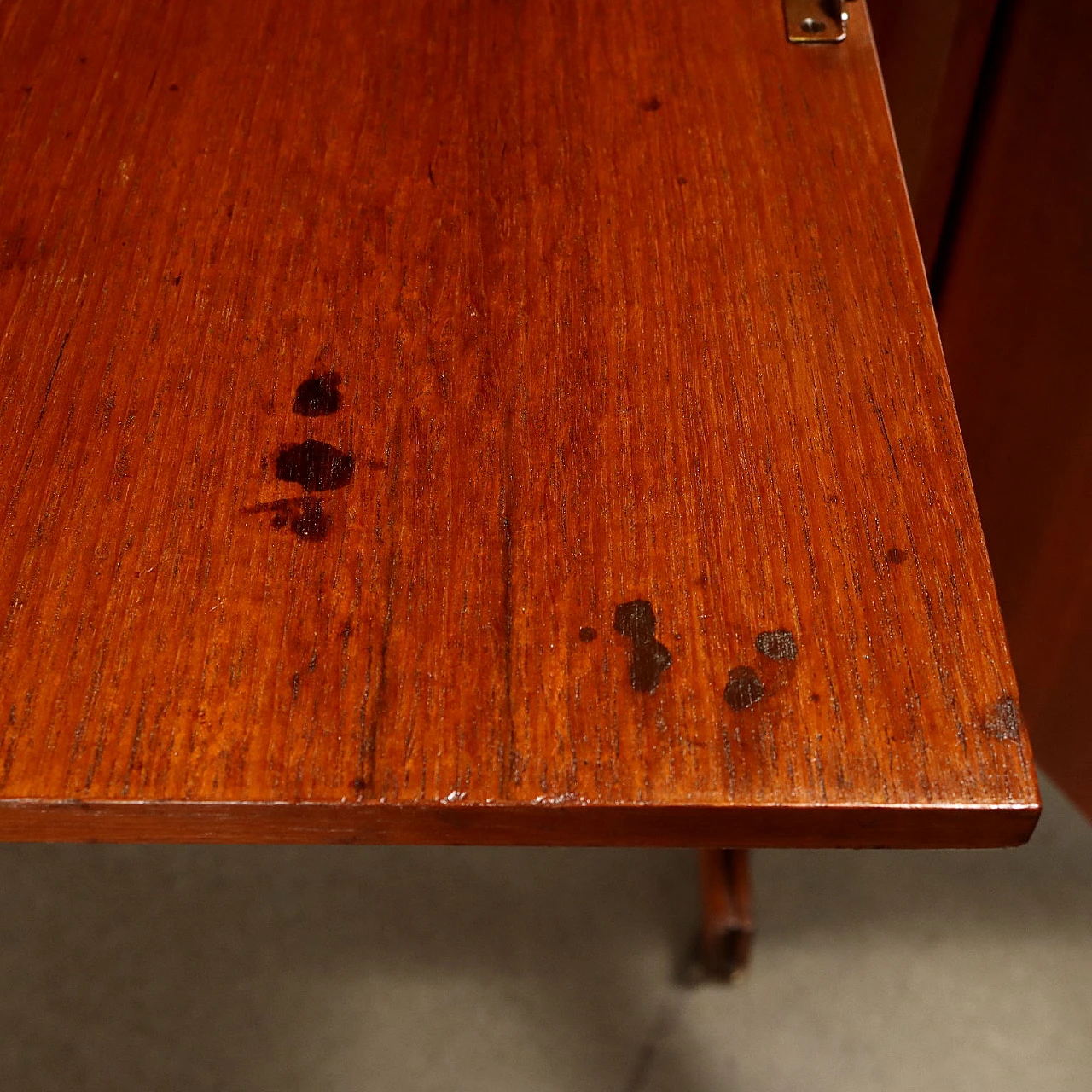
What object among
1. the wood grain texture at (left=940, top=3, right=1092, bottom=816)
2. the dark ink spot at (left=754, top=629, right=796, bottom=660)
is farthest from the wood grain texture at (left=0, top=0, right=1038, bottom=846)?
the wood grain texture at (left=940, top=3, right=1092, bottom=816)

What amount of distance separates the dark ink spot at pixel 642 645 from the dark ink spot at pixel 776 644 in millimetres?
36

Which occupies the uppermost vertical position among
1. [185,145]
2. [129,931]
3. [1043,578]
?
[185,145]

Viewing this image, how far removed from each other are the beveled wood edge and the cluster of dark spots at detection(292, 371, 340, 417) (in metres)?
0.18

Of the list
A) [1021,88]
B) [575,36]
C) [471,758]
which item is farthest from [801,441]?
[1021,88]

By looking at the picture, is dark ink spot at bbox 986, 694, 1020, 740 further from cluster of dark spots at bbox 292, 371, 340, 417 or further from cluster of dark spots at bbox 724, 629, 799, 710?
cluster of dark spots at bbox 292, 371, 340, 417

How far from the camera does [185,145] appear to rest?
614mm

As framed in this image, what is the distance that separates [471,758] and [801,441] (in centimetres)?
20

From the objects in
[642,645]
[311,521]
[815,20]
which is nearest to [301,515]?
[311,521]

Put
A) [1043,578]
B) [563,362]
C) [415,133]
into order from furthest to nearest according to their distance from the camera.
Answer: [1043,578]
[415,133]
[563,362]

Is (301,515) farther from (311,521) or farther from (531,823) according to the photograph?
(531,823)

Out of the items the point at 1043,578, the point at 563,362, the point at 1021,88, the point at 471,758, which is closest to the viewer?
the point at 471,758

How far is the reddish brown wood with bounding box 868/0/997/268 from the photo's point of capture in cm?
108

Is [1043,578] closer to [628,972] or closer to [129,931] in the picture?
[628,972]

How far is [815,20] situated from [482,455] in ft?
1.29
